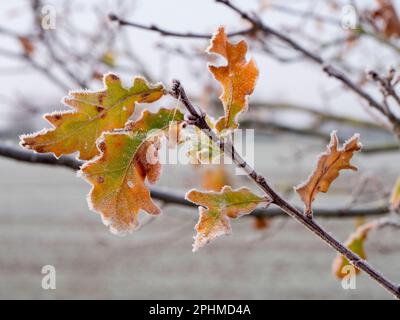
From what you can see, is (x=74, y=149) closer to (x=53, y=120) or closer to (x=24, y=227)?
(x=53, y=120)

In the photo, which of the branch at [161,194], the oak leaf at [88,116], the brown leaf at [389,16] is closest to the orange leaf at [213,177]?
the branch at [161,194]

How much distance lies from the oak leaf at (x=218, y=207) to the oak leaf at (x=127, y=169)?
58 millimetres

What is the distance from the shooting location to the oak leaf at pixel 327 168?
76 centimetres

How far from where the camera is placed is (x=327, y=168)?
803 mm

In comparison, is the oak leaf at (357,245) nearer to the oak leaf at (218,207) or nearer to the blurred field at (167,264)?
the oak leaf at (218,207)

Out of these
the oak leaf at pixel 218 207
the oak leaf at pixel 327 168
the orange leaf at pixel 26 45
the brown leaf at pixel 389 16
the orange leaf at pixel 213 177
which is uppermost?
the orange leaf at pixel 26 45

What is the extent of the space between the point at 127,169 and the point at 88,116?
8 cm

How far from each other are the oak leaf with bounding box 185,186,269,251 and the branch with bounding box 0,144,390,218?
1.47 ft

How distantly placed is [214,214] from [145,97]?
168 mm

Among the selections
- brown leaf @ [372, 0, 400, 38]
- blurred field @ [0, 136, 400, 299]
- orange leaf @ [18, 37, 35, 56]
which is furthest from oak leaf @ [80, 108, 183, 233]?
blurred field @ [0, 136, 400, 299]

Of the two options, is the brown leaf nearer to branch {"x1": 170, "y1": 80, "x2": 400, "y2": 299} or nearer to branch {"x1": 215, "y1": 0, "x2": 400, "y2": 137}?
branch {"x1": 215, "y1": 0, "x2": 400, "y2": 137}

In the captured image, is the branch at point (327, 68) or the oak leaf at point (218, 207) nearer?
the oak leaf at point (218, 207)

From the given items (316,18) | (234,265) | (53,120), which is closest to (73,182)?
(234,265)

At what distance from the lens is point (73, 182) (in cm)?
2927
